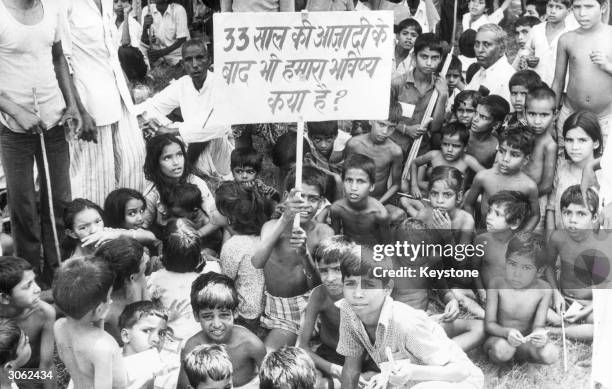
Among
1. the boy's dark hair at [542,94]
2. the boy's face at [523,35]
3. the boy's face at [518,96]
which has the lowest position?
the boy's face at [518,96]

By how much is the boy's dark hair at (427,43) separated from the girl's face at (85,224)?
1609 mm

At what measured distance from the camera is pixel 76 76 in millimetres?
3193

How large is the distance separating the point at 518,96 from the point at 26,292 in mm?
2147

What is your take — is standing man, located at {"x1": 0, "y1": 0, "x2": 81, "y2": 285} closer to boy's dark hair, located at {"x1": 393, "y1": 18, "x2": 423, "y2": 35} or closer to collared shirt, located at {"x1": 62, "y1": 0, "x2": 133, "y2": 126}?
collared shirt, located at {"x1": 62, "y1": 0, "x2": 133, "y2": 126}

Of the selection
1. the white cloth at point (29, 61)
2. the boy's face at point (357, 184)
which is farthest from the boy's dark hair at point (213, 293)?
the white cloth at point (29, 61)

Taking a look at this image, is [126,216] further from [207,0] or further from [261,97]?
[207,0]

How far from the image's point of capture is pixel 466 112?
12.8 feet

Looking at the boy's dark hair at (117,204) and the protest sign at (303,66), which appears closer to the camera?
the protest sign at (303,66)

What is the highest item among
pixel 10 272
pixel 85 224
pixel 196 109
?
pixel 196 109

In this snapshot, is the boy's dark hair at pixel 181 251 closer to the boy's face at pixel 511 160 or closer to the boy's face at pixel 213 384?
the boy's face at pixel 213 384

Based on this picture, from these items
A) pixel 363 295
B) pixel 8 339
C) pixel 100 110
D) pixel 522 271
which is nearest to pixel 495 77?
pixel 522 271

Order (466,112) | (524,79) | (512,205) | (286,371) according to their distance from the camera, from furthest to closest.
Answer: (466,112) → (524,79) → (512,205) → (286,371)

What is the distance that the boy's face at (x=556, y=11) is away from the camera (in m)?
4.11

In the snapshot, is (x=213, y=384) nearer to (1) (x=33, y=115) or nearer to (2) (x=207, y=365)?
(2) (x=207, y=365)
